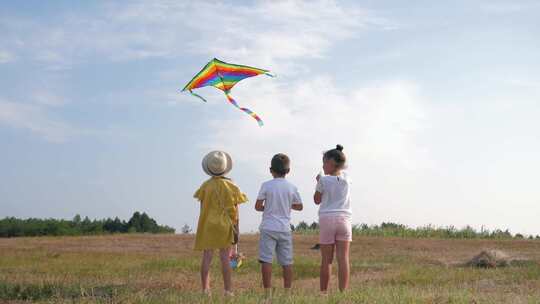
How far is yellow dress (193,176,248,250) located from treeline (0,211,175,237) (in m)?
19.7

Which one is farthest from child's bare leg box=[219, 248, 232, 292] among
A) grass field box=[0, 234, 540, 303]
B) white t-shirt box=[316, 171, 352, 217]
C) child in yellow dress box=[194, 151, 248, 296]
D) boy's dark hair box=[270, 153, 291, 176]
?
white t-shirt box=[316, 171, 352, 217]

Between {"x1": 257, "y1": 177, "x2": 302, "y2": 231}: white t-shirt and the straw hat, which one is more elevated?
the straw hat

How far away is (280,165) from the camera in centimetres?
855

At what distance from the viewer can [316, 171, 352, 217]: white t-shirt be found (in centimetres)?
836

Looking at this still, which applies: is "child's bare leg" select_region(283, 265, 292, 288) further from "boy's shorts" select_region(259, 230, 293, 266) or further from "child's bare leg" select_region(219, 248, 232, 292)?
"child's bare leg" select_region(219, 248, 232, 292)

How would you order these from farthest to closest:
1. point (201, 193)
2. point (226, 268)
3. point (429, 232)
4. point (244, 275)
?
1. point (429, 232)
2. point (244, 275)
3. point (201, 193)
4. point (226, 268)

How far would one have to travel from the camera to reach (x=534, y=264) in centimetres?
1391

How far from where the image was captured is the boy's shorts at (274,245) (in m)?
8.35

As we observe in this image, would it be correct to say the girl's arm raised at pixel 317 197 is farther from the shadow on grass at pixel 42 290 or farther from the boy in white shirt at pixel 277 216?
the shadow on grass at pixel 42 290

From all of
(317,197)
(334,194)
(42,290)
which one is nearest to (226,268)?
(317,197)

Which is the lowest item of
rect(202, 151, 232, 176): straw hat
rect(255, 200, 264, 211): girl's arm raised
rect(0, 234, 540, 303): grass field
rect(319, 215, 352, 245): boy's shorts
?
rect(0, 234, 540, 303): grass field

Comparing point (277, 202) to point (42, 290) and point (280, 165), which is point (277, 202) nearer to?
point (280, 165)

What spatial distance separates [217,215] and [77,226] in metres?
21.9

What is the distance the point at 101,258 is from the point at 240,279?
4.99 meters
